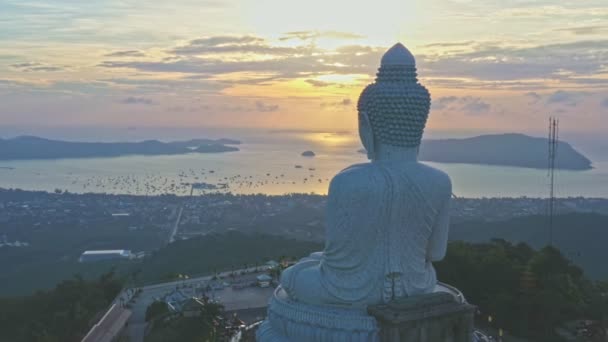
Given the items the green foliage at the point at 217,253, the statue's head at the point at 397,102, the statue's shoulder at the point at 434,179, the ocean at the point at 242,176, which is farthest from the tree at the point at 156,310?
the ocean at the point at 242,176

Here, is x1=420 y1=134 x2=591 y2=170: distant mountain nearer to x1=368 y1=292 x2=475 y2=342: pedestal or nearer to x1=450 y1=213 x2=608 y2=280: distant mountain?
x1=450 y1=213 x2=608 y2=280: distant mountain

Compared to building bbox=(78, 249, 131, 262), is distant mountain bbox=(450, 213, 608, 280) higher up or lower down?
higher up

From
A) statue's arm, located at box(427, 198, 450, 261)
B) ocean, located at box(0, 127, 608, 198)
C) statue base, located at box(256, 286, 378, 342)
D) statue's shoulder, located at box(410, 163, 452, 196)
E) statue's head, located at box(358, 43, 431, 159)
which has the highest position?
statue's head, located at box(358, 43, 431, 159)

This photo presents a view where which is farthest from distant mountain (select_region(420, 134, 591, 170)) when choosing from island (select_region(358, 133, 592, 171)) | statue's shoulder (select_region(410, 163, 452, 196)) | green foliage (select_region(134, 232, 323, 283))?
statue's shoulder (select_region(410, 163, 452, 196))

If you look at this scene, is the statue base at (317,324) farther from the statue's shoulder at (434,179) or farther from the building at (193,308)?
the building at (193,308)

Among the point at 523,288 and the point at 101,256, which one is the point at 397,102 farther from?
A: the point at 101,256

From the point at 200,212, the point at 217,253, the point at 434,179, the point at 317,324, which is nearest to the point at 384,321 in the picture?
the point at 317,324
